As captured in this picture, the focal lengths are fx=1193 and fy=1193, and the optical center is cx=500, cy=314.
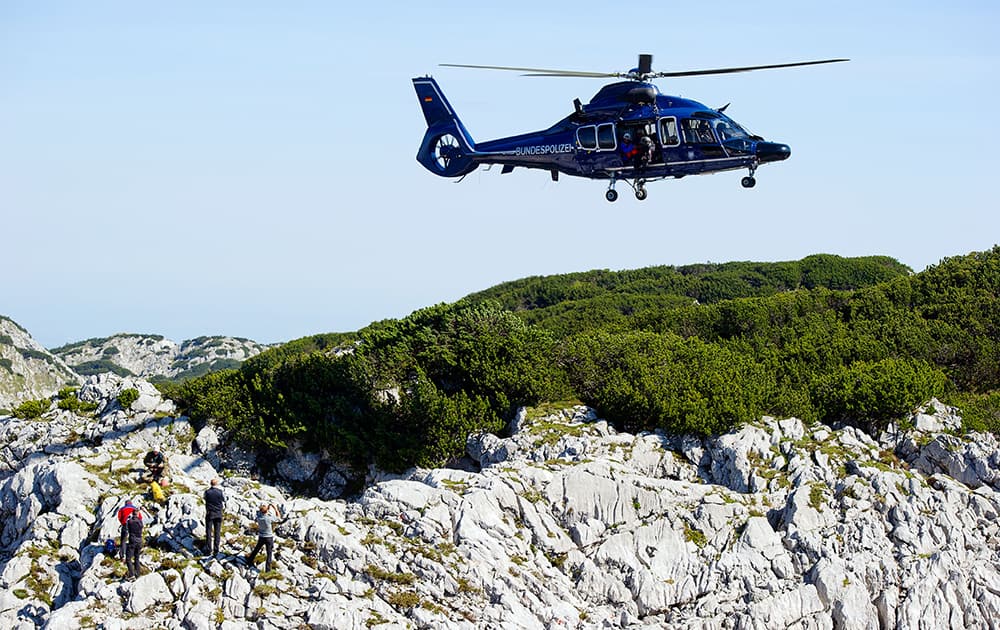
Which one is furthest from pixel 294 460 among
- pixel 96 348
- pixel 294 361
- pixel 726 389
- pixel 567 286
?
pixel 96 348

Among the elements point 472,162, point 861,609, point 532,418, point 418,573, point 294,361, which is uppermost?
point 472,162

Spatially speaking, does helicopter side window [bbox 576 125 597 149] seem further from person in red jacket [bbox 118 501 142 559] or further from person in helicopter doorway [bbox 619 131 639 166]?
person in red jacket [bbox 118 501 142 559]

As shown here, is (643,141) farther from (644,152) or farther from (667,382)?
(667,382)

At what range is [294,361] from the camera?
2458 inches

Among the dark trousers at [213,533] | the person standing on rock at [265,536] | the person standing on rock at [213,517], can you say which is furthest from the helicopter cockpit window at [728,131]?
the dark trousers at [213,533]

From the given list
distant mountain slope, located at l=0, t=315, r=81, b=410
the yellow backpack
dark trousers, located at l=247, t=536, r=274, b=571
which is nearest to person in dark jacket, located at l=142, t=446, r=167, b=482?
the yellow backpack

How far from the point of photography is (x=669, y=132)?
45406 millimetres

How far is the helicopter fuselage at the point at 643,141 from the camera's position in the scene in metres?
44.9

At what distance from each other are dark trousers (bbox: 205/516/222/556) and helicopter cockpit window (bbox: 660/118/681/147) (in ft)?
71.0

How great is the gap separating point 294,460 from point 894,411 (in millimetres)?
27694

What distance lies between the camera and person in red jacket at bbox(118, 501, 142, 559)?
1404 inches

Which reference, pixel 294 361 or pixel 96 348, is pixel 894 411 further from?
pixel 96 348

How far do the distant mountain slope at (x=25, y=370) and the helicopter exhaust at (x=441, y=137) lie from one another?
99905mm

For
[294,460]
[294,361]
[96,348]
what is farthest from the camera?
[96,348]
